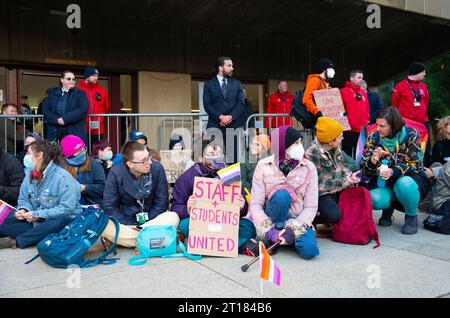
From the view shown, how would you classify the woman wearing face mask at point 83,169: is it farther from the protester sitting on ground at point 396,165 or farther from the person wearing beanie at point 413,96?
the person wearing beanie at point 413,96

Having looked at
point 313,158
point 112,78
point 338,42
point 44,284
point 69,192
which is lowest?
point 44,284

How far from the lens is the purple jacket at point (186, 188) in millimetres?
4984

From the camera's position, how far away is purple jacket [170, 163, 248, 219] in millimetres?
4984

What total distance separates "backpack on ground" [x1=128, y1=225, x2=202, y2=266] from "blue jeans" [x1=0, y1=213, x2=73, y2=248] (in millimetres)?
950

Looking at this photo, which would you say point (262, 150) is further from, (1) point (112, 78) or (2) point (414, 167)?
(1) point (112, 78)

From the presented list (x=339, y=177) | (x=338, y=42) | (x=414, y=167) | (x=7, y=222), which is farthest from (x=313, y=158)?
(x=338, y=42)

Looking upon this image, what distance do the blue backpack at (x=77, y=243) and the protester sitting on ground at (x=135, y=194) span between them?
0.36 m

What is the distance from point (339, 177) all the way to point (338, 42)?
787 cm

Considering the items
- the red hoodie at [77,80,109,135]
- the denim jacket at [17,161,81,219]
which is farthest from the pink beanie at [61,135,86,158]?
the red hoodie at [77,80,109,135]

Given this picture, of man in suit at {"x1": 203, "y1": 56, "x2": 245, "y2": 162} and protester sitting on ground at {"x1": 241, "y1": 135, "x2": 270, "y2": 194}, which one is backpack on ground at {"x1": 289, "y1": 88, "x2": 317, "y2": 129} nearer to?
man in suit at {"x1": 203, "y1": 56, "x2": 245, "y2": 162}

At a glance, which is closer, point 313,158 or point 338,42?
point 313,158

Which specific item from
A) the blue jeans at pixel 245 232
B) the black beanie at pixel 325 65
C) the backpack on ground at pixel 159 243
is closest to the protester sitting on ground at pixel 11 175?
the backpack on ground at pixel 159 243
